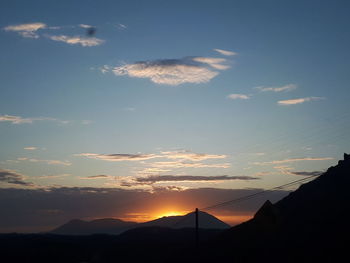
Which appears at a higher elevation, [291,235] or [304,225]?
[304,225]

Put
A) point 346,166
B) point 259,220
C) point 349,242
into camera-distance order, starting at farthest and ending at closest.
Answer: point 346,166
point 259,220
point 349,242

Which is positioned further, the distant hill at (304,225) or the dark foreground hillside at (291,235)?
the distant hill at (304,225)

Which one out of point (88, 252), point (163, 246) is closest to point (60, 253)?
point (88, 252)

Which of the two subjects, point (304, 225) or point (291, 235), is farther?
point (304, 225)

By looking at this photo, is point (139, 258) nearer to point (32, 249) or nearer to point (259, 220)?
point (259, 220)

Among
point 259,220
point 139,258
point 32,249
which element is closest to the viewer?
point 259,220

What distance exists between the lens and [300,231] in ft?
219

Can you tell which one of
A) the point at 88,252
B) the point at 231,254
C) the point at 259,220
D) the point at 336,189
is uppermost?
the point at 336,189

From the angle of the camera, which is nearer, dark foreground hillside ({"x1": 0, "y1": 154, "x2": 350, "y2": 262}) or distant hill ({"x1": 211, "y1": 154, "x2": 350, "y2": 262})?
dark foreground hillside ({"x1": 0, "y1": 154, "x2": 350, "y2": 262})

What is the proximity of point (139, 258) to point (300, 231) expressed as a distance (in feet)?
136

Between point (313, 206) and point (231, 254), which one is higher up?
point (313, 206)

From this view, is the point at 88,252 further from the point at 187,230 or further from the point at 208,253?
the point at 208,253

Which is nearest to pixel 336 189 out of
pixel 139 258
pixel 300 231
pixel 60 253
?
pixel 300 231

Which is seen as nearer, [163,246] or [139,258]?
[139,258]
